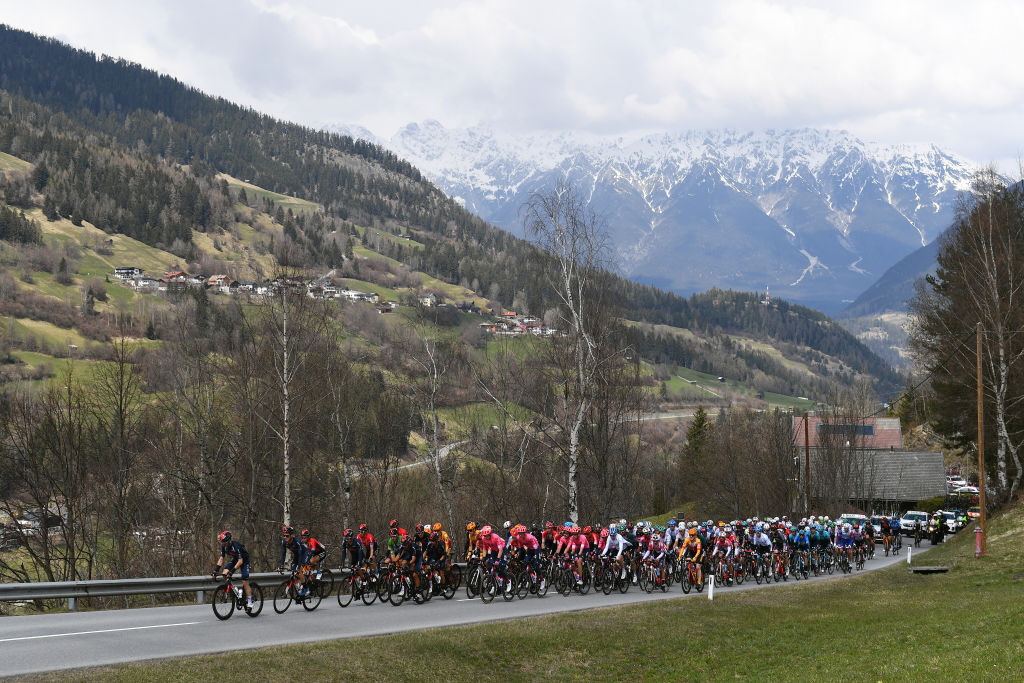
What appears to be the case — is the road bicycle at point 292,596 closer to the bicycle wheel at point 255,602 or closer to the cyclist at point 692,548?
the bicycle wheel at point 255,602

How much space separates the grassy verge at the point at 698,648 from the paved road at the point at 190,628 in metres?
0.94

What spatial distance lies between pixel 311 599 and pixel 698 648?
29.6ft

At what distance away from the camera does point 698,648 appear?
61.5 feet

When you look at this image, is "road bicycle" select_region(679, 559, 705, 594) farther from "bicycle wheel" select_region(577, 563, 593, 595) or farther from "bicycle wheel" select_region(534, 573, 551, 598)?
"bicycle wheel" select_region(534, 573, 551, 598)

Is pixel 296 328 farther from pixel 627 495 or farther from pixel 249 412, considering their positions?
pixel 627 495

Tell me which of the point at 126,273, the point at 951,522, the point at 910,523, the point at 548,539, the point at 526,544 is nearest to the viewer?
the point at 526,544

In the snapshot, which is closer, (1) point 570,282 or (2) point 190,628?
(2) point 190,628

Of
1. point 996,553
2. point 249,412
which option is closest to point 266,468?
point 249,412

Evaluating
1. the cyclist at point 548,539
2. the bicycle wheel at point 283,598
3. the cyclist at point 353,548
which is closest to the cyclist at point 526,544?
the cyclist at point 548,539

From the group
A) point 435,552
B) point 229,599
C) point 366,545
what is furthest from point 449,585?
point 229,599

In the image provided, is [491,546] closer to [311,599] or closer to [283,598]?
[311,599]

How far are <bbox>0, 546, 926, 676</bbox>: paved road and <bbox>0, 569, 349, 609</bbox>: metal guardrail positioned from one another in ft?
1.60

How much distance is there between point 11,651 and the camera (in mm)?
14211

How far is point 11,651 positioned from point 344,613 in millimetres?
8148
